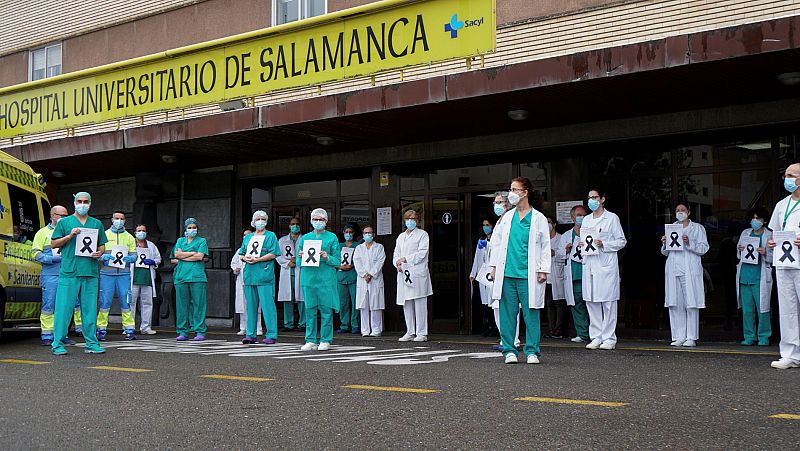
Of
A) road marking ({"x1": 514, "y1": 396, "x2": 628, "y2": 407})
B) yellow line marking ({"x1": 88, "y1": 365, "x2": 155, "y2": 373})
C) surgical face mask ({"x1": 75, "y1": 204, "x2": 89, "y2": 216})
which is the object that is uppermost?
surgical face mask ({"x1": 75, "y1": 204, "x2": 89, "y2": 216})

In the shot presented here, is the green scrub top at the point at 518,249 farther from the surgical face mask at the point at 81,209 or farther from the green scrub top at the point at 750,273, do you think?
the surgical face mask at the point at 81,209

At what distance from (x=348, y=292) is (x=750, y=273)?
719 cm

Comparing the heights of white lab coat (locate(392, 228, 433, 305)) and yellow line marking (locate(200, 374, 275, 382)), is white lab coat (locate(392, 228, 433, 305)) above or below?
above

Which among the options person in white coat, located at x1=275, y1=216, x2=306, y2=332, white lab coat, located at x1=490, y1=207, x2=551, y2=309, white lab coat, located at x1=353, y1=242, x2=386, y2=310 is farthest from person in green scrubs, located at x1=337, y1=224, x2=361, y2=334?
white lab coat, located at x1=490, y1=207, x2=551, y2=309

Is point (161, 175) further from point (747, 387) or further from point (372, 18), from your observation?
point (747, 387)

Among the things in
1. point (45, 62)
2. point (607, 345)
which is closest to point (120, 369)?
point (607, 345)

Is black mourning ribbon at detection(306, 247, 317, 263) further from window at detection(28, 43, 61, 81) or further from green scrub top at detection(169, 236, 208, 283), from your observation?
window at detection(28, 43, 61, 81)

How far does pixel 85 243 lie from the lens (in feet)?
36.6

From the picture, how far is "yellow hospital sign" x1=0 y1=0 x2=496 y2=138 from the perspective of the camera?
12.8 metres

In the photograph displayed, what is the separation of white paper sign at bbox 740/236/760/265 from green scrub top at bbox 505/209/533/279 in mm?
4413

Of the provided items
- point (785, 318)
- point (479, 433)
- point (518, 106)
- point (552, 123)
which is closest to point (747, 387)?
point (785, 318)

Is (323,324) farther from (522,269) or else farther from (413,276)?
(522,269)

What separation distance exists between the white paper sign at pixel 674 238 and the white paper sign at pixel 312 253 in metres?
4.72

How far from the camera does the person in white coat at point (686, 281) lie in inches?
491
